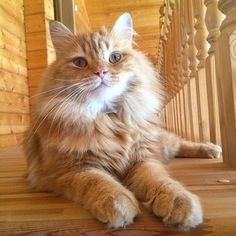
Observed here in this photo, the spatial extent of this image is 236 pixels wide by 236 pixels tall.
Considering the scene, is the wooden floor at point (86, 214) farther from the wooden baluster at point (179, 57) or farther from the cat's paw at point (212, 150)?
the wooden baluster at point (179, 57)

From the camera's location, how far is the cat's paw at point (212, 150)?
1361 millimetres

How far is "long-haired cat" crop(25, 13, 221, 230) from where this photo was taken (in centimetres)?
88

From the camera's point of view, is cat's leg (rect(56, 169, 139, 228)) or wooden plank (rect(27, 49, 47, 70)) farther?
wooden plank (rect(27, 49, 47, 70))

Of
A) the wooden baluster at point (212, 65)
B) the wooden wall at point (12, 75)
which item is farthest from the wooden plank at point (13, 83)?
the wooden baluster at point (212, 65)

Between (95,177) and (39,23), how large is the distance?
115 inches

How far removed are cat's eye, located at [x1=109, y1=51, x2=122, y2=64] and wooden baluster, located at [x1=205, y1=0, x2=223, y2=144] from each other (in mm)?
377

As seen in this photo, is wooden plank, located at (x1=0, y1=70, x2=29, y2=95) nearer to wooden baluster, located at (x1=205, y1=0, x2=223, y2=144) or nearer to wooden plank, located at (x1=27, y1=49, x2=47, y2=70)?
wooden plank, located at (x1=27, y1=49, x2=47, y2=70)

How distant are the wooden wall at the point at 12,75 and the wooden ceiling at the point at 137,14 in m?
1.43

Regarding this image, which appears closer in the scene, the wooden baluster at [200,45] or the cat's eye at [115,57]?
the cat's eye at [115,57]

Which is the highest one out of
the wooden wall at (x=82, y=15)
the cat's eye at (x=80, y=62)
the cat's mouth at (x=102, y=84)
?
the wooden wall at (x=82, y=15)

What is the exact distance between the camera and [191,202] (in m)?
0.68

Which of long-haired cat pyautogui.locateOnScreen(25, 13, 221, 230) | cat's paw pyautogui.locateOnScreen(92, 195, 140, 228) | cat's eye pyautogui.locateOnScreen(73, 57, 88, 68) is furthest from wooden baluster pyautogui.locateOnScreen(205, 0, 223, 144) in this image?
cat's paw pyautogui.locateOnScreen(92, 195, 140, 228)

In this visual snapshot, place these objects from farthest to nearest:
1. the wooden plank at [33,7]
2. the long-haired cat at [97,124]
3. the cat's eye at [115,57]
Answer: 1. the wooden plank at [33,7]
2. the cat's eye at [115,57]
3. the long-haired cat at [97,124]

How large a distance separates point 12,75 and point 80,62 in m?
2.13
